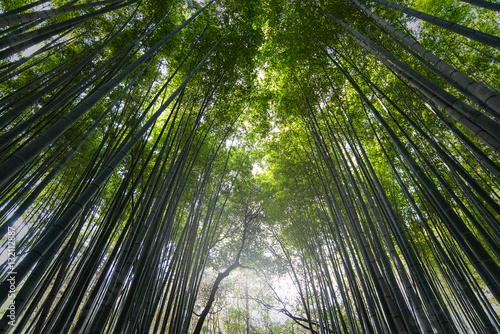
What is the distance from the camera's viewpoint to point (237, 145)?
6.63 meters

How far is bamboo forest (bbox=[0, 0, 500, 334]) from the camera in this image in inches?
66.0

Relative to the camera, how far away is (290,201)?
6668 mm

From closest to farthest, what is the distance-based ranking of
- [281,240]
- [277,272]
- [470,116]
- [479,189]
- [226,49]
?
[470,116] < [479,189] < [226,49] < [281,240] < [277,272]

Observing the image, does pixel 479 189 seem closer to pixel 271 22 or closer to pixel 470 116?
pixel 470 116

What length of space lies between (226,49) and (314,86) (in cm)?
184

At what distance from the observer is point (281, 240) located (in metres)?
8.48

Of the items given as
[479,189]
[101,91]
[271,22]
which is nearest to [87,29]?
[271,22]

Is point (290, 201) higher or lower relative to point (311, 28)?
lower

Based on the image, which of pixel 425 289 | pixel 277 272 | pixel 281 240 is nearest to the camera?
pixel 425 289

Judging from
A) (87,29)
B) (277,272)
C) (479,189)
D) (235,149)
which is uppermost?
(235,149)

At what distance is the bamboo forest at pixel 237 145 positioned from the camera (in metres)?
1.68

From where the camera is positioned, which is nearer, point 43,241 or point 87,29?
point 43,241

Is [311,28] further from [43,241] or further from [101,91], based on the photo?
[43,241]

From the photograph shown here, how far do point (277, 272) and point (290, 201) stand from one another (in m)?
5.06
